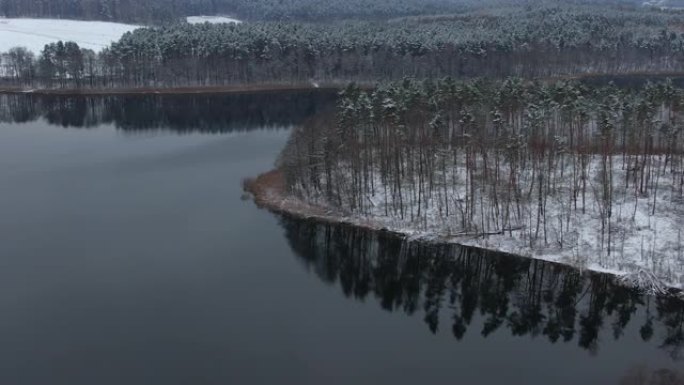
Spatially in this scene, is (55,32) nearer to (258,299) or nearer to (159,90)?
(159,90)

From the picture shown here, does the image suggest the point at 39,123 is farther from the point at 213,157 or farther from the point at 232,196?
the point at 232,196

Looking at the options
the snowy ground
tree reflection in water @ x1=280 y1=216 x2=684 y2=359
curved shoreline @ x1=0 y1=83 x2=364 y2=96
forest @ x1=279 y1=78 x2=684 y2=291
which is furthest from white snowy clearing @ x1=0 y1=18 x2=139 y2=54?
tree reflection in water @ x1=280 y1=216 x2=684 y2=359

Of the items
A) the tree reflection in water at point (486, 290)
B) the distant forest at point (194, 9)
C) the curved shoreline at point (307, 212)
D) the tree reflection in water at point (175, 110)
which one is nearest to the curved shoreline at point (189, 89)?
the tree reflection in water at point (175, 110)

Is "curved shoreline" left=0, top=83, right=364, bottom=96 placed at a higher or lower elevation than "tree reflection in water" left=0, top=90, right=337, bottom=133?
higher

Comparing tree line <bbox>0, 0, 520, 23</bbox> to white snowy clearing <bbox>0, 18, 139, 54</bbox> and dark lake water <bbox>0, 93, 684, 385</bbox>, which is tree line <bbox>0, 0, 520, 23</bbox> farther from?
dark lake water <bbox>0, 93, 684, 385</bbox>

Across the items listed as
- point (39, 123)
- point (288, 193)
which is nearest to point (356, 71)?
point (39, 123)

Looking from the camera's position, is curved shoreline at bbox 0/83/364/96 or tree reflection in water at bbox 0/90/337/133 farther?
curved shoreline at bbox 0/83/364/96
